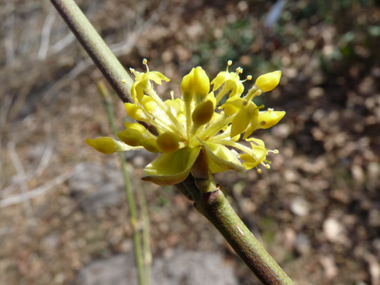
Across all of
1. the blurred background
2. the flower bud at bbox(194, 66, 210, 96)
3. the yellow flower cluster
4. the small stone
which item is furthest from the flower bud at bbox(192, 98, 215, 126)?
the small stone

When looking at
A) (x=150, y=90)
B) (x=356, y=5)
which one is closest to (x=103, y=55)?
(x=150, y=90)

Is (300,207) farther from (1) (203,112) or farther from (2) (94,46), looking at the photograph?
(2) (94,46)

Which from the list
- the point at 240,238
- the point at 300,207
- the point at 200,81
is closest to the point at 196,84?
the point at 200,81

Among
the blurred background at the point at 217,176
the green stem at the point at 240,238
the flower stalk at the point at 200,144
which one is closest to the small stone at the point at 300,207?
the blurred background at the point at 217,176

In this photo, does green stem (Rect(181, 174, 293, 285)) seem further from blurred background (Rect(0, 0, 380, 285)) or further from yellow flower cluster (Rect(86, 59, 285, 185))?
blurred background (Rect(0, 0, 380, 285))

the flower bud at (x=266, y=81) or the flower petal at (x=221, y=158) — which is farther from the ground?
the flower bud at (x=266, y=81)

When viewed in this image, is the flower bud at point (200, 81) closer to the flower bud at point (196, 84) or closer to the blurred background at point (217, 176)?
the flower bud at point (196, 84)
